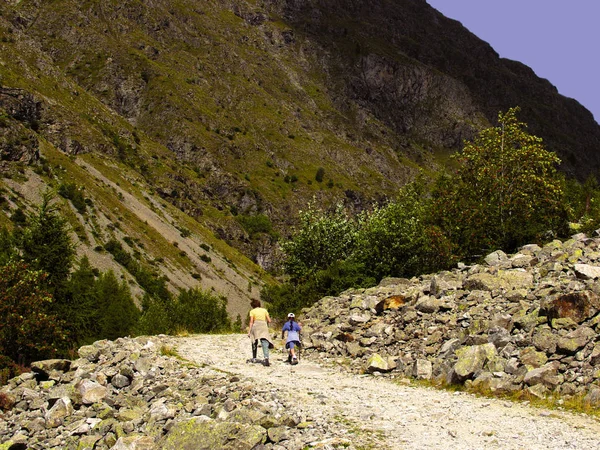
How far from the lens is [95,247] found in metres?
93.4

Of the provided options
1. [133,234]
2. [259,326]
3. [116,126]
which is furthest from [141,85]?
[259,326]

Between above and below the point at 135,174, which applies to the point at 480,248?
below

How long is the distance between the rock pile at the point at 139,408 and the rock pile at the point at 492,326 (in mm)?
6454

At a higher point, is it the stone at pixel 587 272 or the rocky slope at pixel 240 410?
the stone at pixel 587 272

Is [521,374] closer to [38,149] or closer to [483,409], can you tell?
[483,409]

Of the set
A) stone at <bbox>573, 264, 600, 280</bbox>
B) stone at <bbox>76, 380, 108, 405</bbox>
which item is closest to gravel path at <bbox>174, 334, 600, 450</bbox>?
stone at <bbox>76, 380, 108, 405</bbox>

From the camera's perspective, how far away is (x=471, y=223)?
39281mm

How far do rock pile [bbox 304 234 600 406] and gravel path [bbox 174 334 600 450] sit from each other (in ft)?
4.34

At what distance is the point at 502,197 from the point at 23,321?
34507 millimetres

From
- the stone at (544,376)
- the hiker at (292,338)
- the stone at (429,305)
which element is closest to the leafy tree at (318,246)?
the stone at (429,305)

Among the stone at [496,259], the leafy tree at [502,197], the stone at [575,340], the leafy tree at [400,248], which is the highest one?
the leafy tree at [502,197]

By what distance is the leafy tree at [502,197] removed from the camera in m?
37.3

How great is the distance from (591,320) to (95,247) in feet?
298

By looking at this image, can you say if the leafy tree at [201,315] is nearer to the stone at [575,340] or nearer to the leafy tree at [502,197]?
the leafy tree at [502,197]
